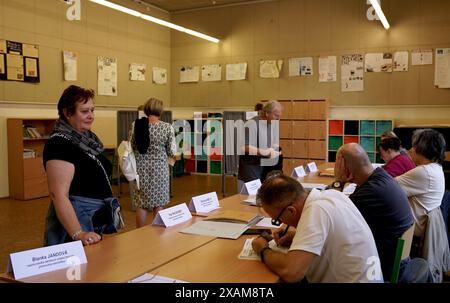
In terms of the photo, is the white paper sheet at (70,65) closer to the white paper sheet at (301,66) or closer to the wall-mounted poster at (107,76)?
the wall-mounted poster at (107,76)

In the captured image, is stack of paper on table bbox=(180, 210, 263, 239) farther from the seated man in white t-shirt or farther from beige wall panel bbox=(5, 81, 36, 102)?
beige wall panel bbox=(5, 81, 36, 102)

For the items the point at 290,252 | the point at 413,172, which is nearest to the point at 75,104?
the point at 290,252

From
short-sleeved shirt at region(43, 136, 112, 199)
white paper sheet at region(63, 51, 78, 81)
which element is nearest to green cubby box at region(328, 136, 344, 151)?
white paper sheet at region(63, 51, 78, 81)

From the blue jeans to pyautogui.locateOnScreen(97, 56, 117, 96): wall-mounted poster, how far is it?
23.3ft

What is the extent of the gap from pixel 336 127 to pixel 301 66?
1598 millimetres

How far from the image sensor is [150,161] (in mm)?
4207

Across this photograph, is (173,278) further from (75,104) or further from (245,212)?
(245,212)

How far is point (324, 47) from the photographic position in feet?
30.6

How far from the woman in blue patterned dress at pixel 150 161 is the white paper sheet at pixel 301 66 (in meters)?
5.94

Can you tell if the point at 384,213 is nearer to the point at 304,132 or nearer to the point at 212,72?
the point at 304,132

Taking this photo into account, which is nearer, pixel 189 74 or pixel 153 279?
pixel 153 279

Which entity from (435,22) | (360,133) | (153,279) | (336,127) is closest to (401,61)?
(435,22)

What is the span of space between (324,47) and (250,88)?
1939 mm

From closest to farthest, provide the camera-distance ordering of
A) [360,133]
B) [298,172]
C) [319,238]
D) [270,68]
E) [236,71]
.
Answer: [319,238]
[298,172]
[360,133]
[270,68]
[236,71]
